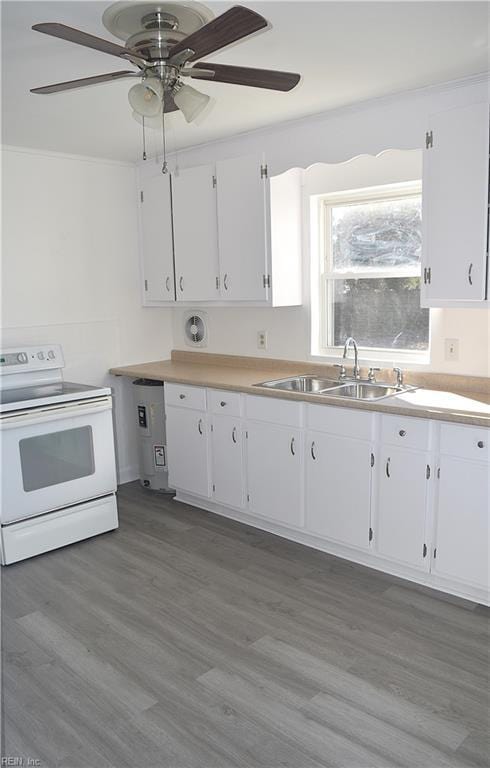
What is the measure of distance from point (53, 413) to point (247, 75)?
2.18 m

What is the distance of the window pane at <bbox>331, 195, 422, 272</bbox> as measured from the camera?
359cm

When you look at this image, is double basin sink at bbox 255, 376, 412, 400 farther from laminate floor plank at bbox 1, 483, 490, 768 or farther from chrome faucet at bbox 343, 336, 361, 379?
laminate floor plank at bbox 1, 483, 490, 768

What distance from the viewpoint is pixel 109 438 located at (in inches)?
151

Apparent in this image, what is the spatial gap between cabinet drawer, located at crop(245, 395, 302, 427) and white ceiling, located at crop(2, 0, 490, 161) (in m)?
1.52

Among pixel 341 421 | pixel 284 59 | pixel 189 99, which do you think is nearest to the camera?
pixel 189 99

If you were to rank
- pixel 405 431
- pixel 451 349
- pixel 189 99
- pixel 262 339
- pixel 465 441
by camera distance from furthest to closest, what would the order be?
pixel 262 339, pixel 451 349, pixel 405 431, pixel 465 441, pixel 189 99

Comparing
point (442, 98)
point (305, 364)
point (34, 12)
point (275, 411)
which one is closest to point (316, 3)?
point (34, 12)

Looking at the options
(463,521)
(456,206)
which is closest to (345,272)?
(456,206)

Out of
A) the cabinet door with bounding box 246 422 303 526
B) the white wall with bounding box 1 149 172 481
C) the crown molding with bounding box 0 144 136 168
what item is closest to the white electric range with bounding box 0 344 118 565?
the white wall with bounding box 1 149 172 481

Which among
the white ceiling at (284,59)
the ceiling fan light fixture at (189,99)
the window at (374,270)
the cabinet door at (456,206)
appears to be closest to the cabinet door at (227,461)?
the window at (374,270)

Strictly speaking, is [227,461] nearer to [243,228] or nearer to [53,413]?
[53,413]

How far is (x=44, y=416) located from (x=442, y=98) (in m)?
2.57

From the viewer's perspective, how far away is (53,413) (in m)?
3.54

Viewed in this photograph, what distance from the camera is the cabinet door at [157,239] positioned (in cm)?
437
